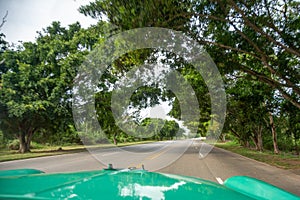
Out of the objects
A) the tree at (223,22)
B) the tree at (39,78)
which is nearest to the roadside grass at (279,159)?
the tree at (223,22)

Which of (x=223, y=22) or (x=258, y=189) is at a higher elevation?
(x=223, y=22)

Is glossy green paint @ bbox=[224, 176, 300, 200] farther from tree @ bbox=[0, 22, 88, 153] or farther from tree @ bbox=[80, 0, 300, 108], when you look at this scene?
tree @ bbox=[0, 22, 88, 153]

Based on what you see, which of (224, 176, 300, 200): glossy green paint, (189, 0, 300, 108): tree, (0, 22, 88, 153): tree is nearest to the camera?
(224, 176, 300, 200): glossy green paint

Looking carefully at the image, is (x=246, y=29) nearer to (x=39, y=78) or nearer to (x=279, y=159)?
(x=279, y=159)

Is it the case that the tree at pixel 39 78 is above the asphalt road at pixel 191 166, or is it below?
above

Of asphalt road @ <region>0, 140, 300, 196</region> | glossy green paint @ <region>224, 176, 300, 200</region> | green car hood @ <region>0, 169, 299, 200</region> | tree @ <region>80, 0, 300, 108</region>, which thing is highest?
tree @ <region>80, 0, 300, 108</region>

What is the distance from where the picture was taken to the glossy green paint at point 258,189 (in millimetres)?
2068

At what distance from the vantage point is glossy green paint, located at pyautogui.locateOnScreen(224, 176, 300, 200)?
6.79 feet

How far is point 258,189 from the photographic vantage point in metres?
2.24

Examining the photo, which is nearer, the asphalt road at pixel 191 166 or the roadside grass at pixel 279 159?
the asphalt road at pixel 191 166

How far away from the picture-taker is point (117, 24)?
543 cm

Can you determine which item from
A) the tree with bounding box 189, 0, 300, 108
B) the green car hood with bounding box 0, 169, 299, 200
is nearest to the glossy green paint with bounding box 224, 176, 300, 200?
the green car hood with bounding box 0, 169, 299, 200

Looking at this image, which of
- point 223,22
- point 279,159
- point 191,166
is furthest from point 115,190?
point 279,159

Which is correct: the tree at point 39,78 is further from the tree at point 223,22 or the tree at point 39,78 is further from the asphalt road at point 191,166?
the tree at point 223,22
